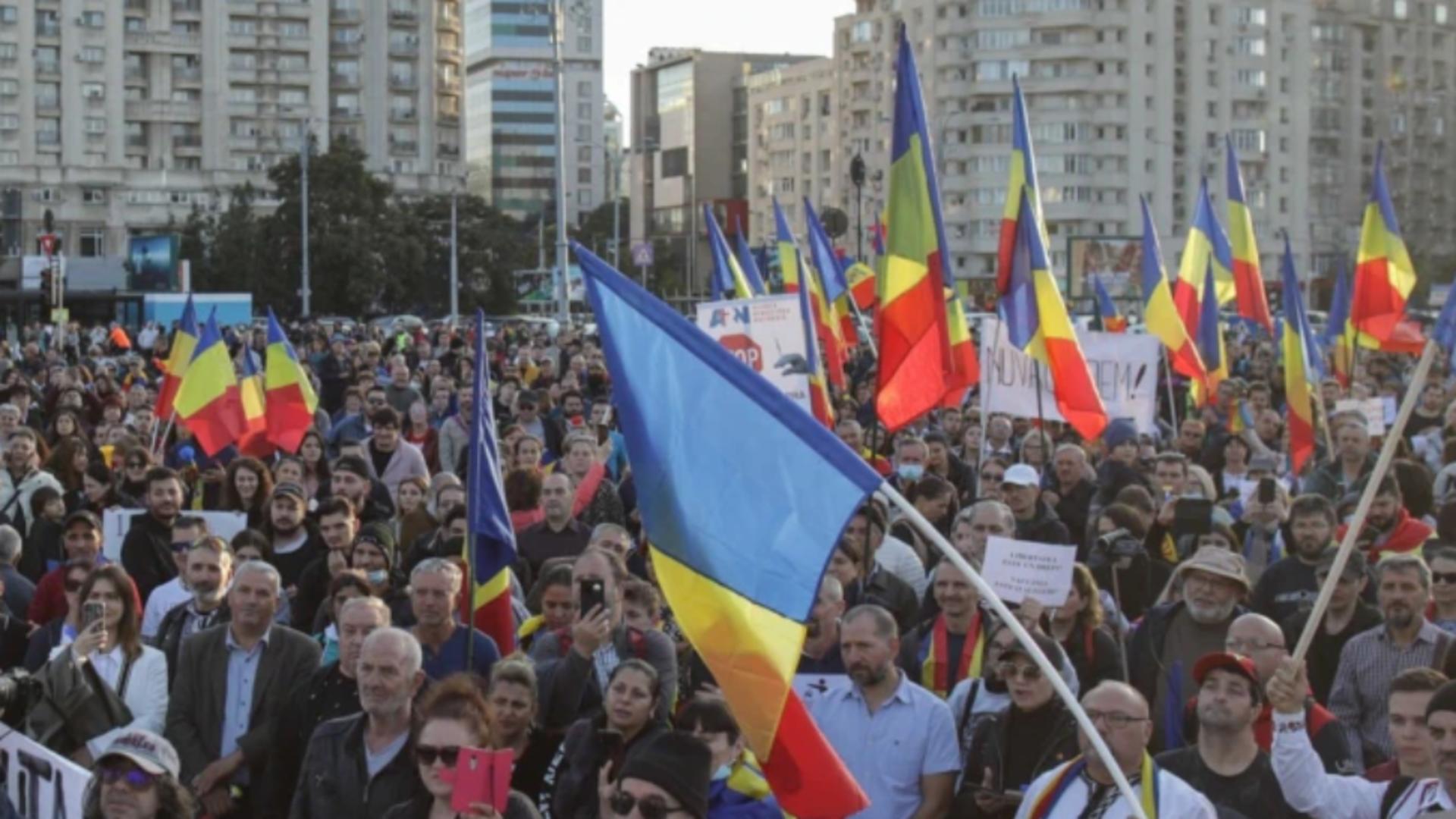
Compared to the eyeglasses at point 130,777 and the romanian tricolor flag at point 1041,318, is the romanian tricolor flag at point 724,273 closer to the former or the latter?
the romanian tricolor flag at point 1041,318

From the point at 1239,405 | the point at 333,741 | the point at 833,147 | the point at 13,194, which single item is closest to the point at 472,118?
the point at 833,147

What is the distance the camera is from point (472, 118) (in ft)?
557

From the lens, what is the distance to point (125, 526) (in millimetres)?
11602

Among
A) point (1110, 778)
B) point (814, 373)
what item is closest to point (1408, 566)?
point (1110, 778)

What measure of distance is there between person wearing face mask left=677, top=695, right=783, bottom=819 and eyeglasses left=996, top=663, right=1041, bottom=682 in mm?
1101

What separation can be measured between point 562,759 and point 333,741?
0.65 meters

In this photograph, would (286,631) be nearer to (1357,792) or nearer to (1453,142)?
(1357,792)

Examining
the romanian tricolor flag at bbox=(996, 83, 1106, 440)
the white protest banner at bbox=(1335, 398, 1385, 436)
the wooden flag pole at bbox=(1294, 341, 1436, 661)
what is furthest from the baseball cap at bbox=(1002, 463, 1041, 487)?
the wooden flag pole at bbox=(1294, 341, 1436, 661)

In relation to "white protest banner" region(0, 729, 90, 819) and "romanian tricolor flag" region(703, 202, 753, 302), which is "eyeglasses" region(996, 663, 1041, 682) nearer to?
"white protest banner" region(0, 729, 90, 819)

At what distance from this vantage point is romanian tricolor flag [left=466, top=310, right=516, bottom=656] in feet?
26.2

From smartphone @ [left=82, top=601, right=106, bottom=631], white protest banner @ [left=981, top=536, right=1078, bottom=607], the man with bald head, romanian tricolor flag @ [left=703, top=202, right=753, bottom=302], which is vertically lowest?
the man with bald head

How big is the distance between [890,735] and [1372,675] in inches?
75.6

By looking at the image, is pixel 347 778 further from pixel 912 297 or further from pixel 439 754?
pixel 912 297

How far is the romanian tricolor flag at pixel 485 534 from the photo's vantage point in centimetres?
799
